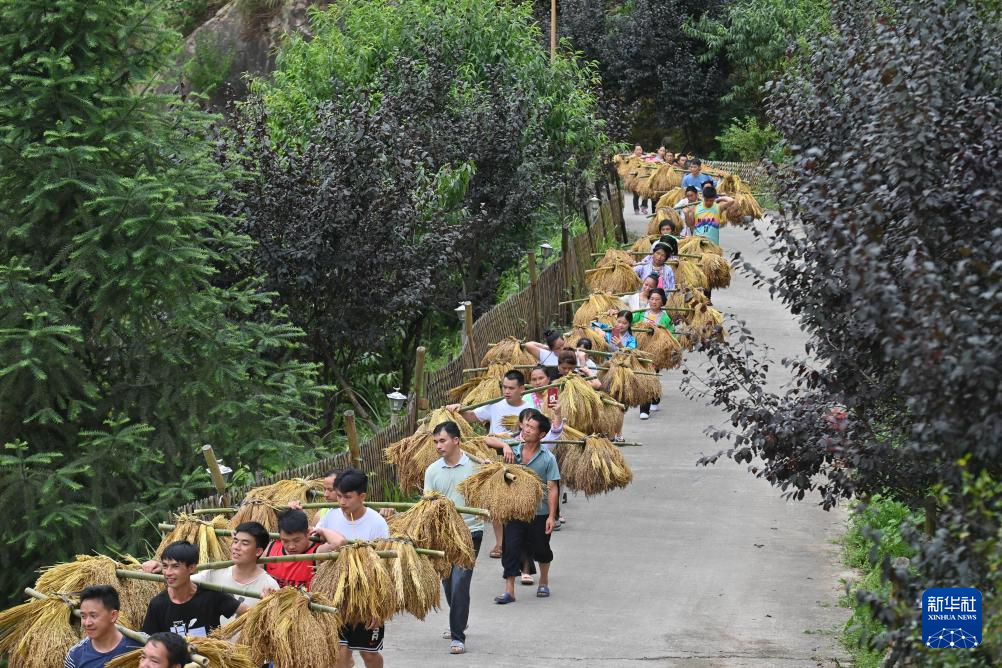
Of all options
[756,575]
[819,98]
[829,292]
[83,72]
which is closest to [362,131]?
[83,72]

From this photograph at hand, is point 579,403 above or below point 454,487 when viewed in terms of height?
above

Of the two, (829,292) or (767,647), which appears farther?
(767,647)

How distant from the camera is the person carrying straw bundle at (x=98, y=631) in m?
7.56

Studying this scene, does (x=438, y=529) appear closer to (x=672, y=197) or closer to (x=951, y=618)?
(x=951, y=618)

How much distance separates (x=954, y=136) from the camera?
7816 mm

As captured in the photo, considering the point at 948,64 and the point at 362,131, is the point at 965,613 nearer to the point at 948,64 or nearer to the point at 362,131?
the point at 948,64

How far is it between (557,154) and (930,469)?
748 inches

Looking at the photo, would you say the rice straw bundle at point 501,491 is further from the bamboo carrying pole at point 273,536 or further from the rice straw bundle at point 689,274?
the rice straw bundle at point 689,274

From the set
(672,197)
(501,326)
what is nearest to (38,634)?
(501,326)

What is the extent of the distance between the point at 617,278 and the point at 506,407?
7599 mm

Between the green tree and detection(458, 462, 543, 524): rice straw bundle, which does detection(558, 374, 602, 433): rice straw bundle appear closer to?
the green tree

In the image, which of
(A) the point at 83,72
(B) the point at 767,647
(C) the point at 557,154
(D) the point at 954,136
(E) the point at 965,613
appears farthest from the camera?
(C) the point at 557,154

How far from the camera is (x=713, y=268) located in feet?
70.6

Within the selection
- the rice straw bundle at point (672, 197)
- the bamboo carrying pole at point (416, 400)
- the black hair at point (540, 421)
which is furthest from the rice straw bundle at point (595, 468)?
the rice straw bundle at point (672, 197)
